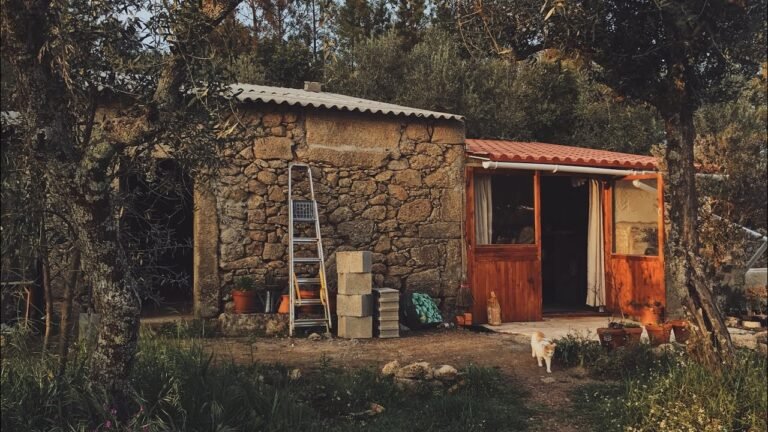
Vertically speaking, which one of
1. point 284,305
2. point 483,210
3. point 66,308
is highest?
point 483,210

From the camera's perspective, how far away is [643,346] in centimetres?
604

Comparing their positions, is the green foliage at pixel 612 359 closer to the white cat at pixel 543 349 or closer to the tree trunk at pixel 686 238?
the white cat at pixel 543 349

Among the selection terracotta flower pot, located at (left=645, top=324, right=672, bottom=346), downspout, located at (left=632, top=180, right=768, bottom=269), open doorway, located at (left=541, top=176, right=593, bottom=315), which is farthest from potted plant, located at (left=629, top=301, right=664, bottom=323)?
terracotta flower pot, located at (left=645, top=324, right=672, bottom=346)

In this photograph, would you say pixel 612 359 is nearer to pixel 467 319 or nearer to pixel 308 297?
pixel 467 319

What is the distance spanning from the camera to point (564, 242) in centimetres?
1142

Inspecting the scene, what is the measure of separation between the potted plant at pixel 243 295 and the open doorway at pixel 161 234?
66 cm

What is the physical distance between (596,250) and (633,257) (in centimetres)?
62

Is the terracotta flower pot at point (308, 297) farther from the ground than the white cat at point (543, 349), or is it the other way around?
the terracotta flower pot at point (308, 297)

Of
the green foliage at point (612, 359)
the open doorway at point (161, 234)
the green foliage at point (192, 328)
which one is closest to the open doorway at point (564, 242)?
the green foliage at point (612, 359)

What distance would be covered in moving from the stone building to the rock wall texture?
1 cm

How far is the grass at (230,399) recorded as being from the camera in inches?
142

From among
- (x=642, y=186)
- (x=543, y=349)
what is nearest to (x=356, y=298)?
(x=543, y=349)

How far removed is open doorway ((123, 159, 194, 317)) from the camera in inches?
169

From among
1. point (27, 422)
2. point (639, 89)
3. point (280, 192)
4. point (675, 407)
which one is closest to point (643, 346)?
point (675, 407)
